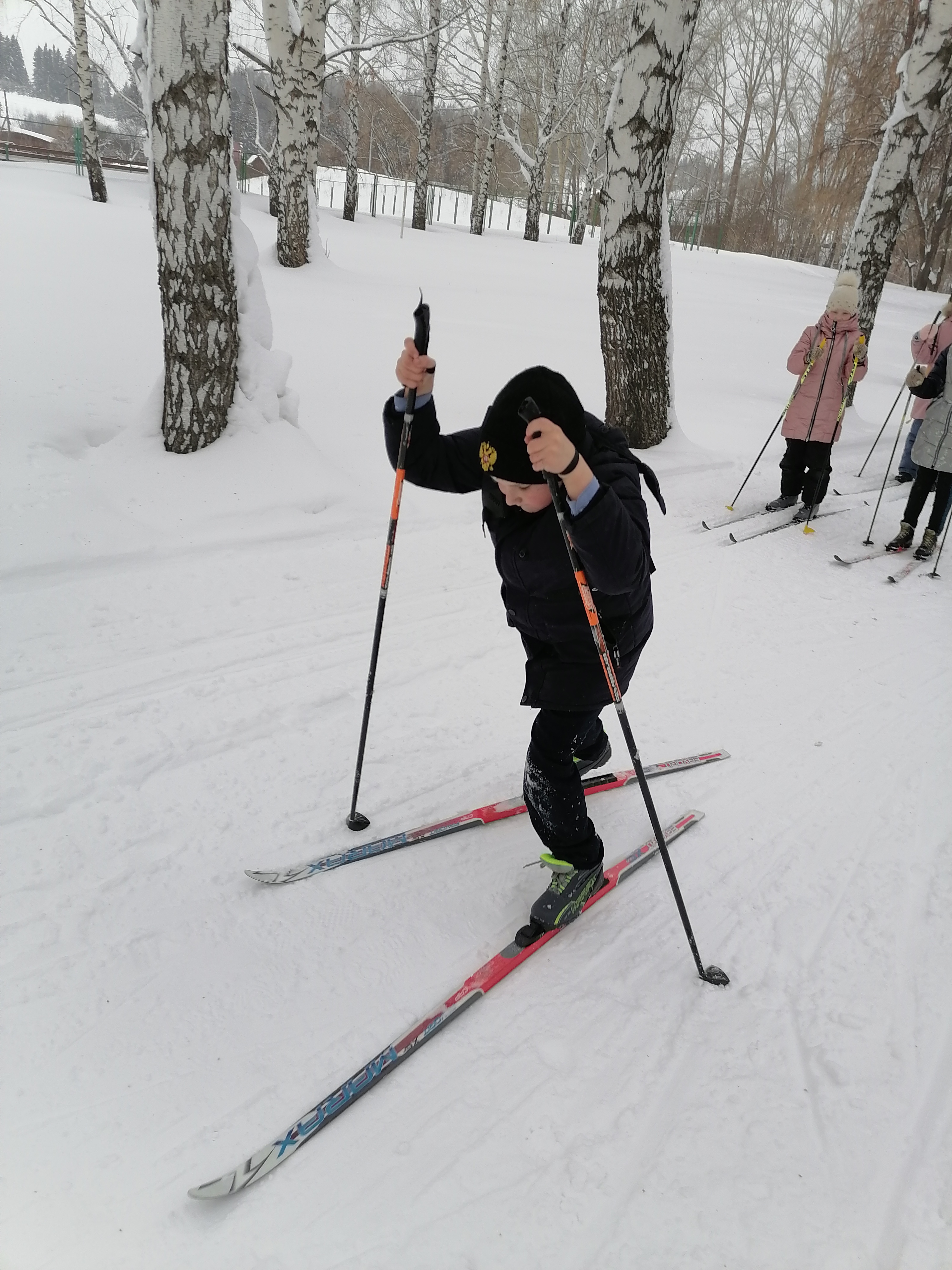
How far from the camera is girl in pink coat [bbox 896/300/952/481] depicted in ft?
22.2

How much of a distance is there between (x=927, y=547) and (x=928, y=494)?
1.51ft

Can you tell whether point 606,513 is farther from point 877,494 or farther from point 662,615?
point 877,494

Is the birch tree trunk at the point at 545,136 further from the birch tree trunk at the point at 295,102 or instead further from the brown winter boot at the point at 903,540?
the brown winter boot at the point at 903,540

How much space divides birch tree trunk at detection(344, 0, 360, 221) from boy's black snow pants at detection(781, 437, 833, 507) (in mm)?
14706

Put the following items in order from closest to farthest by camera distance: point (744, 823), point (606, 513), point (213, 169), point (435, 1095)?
1. point (606, 513)
2. point (435, 1095)
3. point (744, 823)
4. point (213, 169)

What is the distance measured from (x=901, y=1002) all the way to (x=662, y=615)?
8.65ft

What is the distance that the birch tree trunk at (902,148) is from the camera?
791 centimetres

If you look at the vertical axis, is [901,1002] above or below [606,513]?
below

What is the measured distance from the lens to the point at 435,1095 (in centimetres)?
195

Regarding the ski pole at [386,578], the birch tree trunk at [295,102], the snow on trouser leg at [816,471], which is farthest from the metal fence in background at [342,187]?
the ski pole at [386,578]

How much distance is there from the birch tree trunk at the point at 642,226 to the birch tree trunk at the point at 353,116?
42.0 ft

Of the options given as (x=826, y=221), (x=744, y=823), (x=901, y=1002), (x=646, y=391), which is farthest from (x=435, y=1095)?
(x=826, y=221)

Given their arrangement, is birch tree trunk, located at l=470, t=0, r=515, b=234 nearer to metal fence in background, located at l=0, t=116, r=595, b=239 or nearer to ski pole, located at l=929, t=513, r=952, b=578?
metal fence in background, located at l=0, t=116, r=595, b=239

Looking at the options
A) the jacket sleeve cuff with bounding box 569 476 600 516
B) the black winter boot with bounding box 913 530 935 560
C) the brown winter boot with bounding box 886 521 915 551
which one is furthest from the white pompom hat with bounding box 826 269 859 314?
the jacket sleeve cuff with bounding box 569 476 600 516
